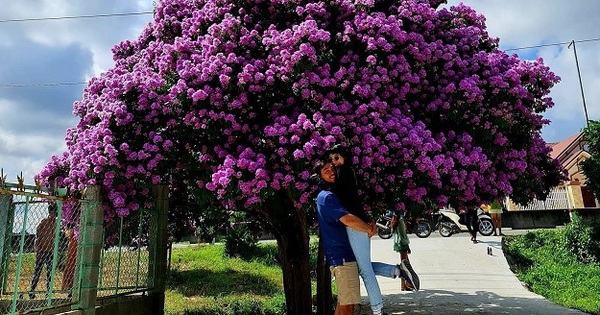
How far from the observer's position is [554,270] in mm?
12031

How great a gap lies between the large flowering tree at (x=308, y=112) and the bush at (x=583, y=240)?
809cm

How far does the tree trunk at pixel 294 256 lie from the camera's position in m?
7.30

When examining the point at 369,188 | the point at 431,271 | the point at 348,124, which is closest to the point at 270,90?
the point at 348,124

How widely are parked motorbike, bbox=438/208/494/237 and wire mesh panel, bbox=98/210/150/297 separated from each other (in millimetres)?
13802

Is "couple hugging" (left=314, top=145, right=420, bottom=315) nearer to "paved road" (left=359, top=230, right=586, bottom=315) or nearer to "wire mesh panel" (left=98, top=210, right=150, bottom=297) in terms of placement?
"wire mesh panel" (left=98, top=210, right=150, bottom=297)

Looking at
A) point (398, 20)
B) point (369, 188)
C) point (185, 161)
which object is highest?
point (398, 20)

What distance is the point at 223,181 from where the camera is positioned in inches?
213

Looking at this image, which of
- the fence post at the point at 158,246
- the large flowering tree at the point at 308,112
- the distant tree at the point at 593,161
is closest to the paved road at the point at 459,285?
the large flowering tree at the point at 308,112

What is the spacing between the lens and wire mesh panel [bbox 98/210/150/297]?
Answer: 5.81 metres

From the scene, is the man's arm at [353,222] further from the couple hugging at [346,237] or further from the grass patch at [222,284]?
the grass patch at [222,284]

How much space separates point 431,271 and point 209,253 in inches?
283

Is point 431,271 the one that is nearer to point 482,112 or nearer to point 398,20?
point 482,112

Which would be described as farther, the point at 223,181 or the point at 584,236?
the point at 584,236

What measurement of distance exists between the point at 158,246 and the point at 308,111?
2.87 m
